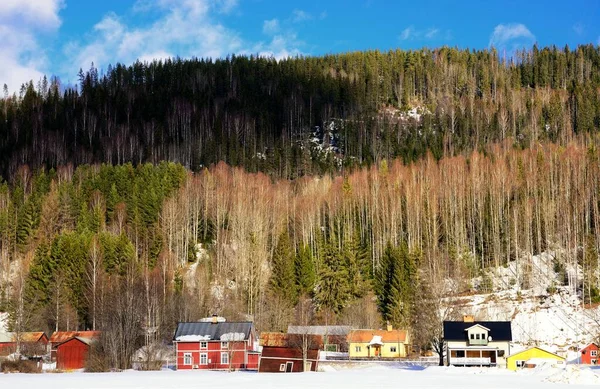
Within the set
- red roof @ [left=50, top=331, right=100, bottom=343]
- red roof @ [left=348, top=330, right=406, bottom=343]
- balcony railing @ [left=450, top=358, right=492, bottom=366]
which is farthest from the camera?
red roof @ [left=348, top=330, right=406, bottom=343]

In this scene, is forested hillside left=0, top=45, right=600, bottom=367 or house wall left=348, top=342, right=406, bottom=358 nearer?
house wall left=348, top=342, right=406, bottom=358

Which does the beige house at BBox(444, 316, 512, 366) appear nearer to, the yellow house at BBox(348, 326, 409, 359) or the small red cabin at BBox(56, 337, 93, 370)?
the yellow house at BBox(348, 326, 409, 359)

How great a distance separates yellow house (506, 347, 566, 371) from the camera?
195 feet

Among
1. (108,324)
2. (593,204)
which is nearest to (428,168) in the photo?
(593,204)

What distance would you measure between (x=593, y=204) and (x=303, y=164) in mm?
49153

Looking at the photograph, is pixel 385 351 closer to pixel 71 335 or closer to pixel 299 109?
pixel 71 335

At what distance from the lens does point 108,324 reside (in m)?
61.1

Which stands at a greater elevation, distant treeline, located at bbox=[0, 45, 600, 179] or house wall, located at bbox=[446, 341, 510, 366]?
distant treeline, located at bbox=[0, 45, 600, 179]

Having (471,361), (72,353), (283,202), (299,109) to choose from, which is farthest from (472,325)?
(299,109)

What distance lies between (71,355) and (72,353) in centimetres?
20

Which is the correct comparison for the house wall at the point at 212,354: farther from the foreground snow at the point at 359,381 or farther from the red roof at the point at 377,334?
the foreground snow at the point at 359,381

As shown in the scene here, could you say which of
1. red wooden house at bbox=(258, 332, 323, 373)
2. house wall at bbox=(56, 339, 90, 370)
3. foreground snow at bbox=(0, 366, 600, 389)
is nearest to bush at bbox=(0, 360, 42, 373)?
house wall at bbox=(56, 339, 90, 370)

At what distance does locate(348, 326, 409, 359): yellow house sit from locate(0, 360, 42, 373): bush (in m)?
29.6

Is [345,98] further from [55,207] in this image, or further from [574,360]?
[574,360]
